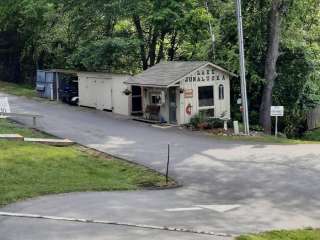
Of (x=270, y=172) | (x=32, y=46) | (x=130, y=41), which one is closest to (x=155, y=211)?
(x=270, y=172)

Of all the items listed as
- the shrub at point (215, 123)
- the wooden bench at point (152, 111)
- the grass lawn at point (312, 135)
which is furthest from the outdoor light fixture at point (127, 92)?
the grass lawn at point (312, 135)

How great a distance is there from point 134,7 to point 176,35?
3.87 meters

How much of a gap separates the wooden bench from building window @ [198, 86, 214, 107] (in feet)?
7.80

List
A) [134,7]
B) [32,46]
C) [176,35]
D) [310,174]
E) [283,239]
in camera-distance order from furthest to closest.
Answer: [32,46]
[176,35]
[134,7]
[310,174]
[283,239]

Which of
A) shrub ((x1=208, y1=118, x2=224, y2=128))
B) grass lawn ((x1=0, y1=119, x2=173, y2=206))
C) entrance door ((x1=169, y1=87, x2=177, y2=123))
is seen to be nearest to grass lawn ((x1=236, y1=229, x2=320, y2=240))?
grass lawn ((x1=0, y1=119, x2=173, y2=206))

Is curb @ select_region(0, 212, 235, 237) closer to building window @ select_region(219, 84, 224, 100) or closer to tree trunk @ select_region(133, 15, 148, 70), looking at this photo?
building window @ select_region(219, 84, 224, 100)

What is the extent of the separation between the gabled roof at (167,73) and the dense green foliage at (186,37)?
2.07 metres

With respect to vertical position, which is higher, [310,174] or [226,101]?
[226,101]

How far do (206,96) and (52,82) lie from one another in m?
15.1

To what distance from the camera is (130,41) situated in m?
37.2

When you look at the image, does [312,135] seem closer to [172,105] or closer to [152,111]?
[172,105]

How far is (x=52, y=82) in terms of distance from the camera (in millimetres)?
41469

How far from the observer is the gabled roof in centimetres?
2916

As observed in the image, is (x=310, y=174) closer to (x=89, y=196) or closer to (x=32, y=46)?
(x=89, y=196)
